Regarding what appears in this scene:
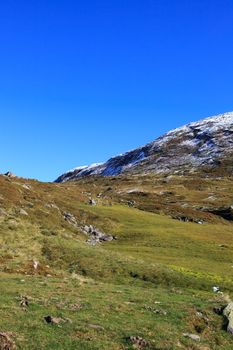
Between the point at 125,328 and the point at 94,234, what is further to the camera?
the point at 94,234

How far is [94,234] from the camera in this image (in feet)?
263

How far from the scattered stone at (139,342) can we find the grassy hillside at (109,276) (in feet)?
0.32

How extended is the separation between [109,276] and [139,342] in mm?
24006

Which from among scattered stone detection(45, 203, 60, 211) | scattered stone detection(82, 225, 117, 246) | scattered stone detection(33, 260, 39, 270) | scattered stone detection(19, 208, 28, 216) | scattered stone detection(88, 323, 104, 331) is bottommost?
scattered stone detection(88, 323, 104, 331)

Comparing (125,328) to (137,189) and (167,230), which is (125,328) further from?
(137,189)

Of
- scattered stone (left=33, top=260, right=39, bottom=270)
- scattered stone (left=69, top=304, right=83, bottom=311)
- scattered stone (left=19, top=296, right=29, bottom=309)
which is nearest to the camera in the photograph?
scattered stone (left=19, top=296, right=29, bottom=309)

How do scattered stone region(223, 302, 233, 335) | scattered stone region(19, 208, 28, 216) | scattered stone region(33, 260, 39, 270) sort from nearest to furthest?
scattered stone region(223, 302, 233, 335) → scattered stone region(33, 260, 39, 270) → scattered stone region(19, 208, 28, 216)

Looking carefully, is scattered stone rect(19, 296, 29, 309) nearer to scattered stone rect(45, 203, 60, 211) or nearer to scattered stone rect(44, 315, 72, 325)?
scattered stone rect(44, 315, 72, 325)

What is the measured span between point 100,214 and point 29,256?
4218 cm

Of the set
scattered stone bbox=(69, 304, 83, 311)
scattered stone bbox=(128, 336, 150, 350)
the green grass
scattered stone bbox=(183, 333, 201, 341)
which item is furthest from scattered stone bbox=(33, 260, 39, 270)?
scattered stone bbox=(128, 336, 150, 350)

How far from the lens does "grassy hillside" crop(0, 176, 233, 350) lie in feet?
84.6

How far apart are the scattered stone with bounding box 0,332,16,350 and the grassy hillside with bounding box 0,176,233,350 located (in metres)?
0.32

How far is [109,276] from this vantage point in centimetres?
4869

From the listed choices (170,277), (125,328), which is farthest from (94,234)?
(125,328)
